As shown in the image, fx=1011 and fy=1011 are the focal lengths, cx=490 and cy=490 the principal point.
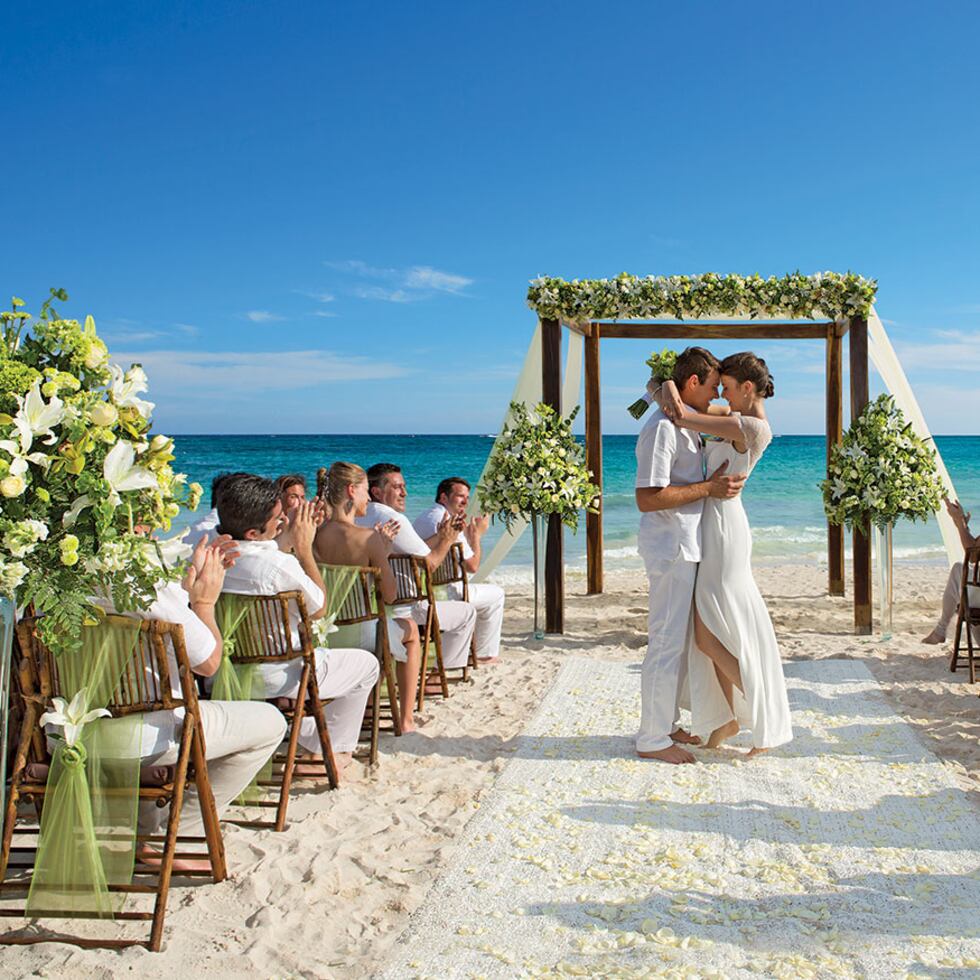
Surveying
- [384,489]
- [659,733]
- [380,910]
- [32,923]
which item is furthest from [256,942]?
[384,489]

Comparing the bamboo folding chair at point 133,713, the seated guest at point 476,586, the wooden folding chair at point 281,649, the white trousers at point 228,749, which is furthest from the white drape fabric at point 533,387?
the bamboo folding chair at point 133,713

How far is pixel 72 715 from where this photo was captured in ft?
10.2

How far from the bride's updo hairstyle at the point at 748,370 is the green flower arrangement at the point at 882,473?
3.78 meters

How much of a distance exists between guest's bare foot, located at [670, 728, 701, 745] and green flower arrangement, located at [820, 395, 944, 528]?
3.81 m

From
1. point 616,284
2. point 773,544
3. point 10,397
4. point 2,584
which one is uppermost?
point 616,284

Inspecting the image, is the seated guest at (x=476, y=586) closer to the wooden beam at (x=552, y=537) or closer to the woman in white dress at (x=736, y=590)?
the wooden beam at (x=552, y=537)

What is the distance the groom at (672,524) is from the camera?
478 centimetres

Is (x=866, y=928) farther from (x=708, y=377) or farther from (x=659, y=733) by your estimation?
(x=708, y=377)

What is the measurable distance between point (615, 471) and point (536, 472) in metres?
34.2

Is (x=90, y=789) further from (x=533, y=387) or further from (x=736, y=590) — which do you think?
(x=533, y=387)

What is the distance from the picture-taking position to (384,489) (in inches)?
265

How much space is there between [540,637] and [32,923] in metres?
5.70

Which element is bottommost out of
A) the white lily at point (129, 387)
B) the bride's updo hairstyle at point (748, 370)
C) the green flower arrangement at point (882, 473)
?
the green flower arrangement at point (882, 473)

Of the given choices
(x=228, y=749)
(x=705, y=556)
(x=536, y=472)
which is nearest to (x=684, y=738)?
(x=705, y=556)
